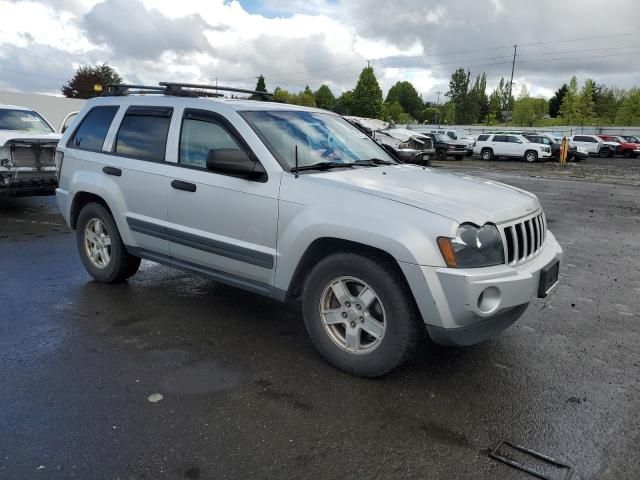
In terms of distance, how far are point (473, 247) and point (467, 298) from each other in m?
0.31

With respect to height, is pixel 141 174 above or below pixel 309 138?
below

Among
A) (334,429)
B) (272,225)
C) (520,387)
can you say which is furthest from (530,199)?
(334,429)

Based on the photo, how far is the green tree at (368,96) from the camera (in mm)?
77875

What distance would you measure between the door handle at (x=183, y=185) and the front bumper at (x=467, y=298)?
196cm

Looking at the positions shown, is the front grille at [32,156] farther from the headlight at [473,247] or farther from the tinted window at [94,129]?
the headlight at [473,247]

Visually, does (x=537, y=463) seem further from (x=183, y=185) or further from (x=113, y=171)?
(x=113, y=171)

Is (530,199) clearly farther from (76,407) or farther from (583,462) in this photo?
(76,407)

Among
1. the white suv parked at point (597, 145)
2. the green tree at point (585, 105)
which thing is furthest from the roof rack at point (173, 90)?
the green tree at point (585, 105)

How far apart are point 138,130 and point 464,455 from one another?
12.7 feet

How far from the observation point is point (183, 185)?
440 cm

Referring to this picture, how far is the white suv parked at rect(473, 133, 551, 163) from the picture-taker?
31.4m

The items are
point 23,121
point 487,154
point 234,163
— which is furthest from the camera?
point 487,154

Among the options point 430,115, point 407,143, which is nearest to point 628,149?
point 407,143

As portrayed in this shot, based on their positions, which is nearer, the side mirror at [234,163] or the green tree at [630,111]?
the side mirror at [234,163]
